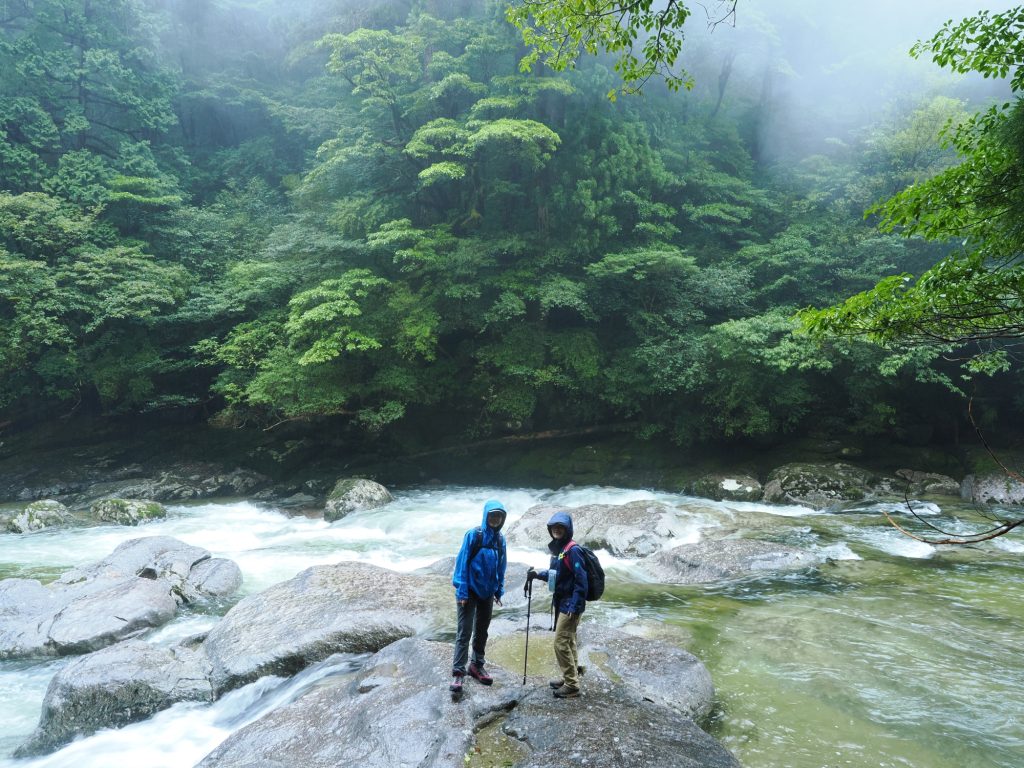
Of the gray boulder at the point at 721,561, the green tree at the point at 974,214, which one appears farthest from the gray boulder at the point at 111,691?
the green tree at the point at 974,214

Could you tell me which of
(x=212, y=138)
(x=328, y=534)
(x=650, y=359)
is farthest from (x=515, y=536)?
(x=212, y=138)

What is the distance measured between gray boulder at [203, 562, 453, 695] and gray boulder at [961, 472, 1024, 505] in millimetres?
12650

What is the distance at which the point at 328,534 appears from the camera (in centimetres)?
1274

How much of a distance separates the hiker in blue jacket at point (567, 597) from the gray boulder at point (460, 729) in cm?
17

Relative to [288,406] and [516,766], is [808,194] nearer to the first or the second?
[288,406]

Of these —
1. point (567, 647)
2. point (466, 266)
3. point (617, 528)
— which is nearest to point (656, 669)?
point (567, 647)

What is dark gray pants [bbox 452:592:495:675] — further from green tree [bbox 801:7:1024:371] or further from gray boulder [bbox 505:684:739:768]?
green tree [bbox 801:7:1024:371]

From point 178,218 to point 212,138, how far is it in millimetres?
11062

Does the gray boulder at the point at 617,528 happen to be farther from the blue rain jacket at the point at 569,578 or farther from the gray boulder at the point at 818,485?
the blue rain jacket at the point at 569,578

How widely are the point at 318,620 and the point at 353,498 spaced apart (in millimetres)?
8555

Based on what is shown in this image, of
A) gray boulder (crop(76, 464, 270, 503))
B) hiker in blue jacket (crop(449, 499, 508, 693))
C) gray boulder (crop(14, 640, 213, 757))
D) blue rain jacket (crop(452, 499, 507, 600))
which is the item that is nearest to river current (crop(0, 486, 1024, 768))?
gray boulder (crop(14, 640, 213, 757))

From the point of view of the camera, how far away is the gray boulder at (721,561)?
880 centimetres

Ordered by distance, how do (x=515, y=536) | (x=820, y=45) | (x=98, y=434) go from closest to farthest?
(x=515, y=536), (x=98, y=434), (x=820, y=45)

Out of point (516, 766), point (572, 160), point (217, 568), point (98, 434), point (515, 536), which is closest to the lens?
point (516, 766)
